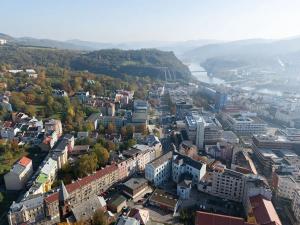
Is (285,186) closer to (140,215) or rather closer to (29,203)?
(140,215)

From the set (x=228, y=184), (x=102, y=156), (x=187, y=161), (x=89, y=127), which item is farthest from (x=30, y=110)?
(x=228, y=184)

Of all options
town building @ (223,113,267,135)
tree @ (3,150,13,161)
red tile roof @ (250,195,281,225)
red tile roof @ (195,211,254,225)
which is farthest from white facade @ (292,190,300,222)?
tree @ (3,150,13,161)

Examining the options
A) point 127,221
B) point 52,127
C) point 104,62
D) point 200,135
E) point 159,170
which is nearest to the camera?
point 127,221

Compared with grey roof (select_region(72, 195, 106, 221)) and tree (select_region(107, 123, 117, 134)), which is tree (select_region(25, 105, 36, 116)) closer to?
A: tree (select_region(107, 123, 117, 134))

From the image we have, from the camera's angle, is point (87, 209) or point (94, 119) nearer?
point (87, 209)

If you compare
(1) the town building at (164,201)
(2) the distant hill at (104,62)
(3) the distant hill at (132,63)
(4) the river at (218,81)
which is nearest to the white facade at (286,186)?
(1) the town building at (164,201)

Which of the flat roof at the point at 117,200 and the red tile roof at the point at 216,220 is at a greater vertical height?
the red tile roof at the point at 216,220

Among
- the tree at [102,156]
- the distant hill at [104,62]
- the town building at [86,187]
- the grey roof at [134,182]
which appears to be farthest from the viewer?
the distant hill at [104,62]

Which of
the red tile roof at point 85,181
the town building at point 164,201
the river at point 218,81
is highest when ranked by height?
the red tile roof at point 85,181

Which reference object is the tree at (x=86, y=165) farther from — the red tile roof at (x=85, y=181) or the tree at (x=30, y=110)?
the tree at (x=30, y=110)
